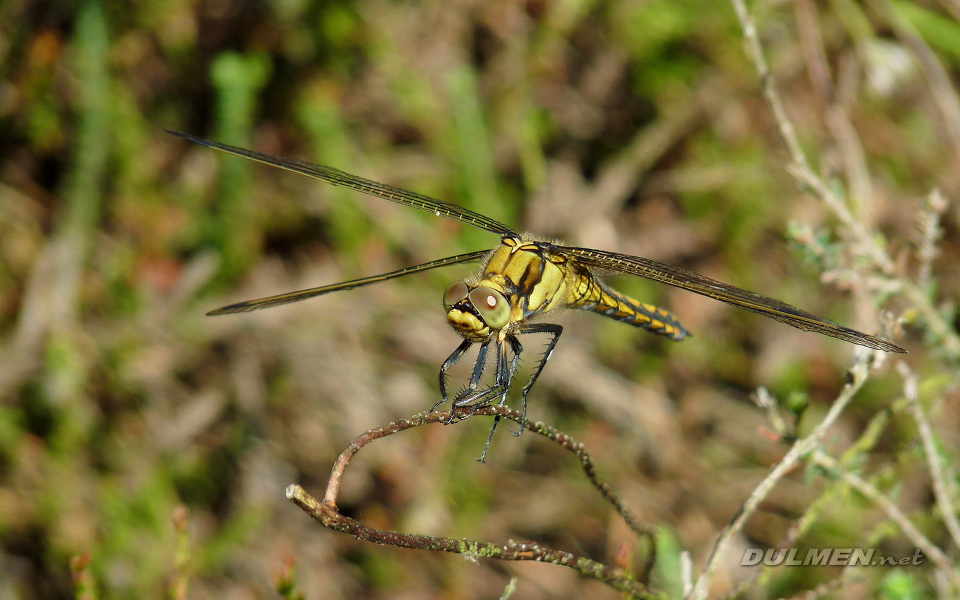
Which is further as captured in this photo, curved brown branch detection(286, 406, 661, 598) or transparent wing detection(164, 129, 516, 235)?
transparent wing detection(164, 129, 516, 235)

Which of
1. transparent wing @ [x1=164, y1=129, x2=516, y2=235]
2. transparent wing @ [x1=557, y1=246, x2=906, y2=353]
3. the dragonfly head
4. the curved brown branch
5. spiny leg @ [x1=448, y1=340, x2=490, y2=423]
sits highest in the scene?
transparent wing @ [x1=557, y1=246, x2=906, y2=353]

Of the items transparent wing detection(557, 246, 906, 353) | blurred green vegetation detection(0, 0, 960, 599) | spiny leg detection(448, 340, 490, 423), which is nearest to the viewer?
transparent wing detection(557, 246, 906, 353)

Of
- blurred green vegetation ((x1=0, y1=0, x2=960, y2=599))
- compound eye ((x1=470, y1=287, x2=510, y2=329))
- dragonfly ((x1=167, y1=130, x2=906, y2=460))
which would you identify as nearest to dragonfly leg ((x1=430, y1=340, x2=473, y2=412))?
dragonfly ((x1=167, y1=130, x2=906, y2=460))

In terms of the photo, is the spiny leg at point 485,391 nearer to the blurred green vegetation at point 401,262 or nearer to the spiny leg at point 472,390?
the spiny leg at point 472,390

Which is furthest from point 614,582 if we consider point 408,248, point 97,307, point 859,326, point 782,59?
point 782,59

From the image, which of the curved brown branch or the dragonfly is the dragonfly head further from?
Result: the curved brown branch
